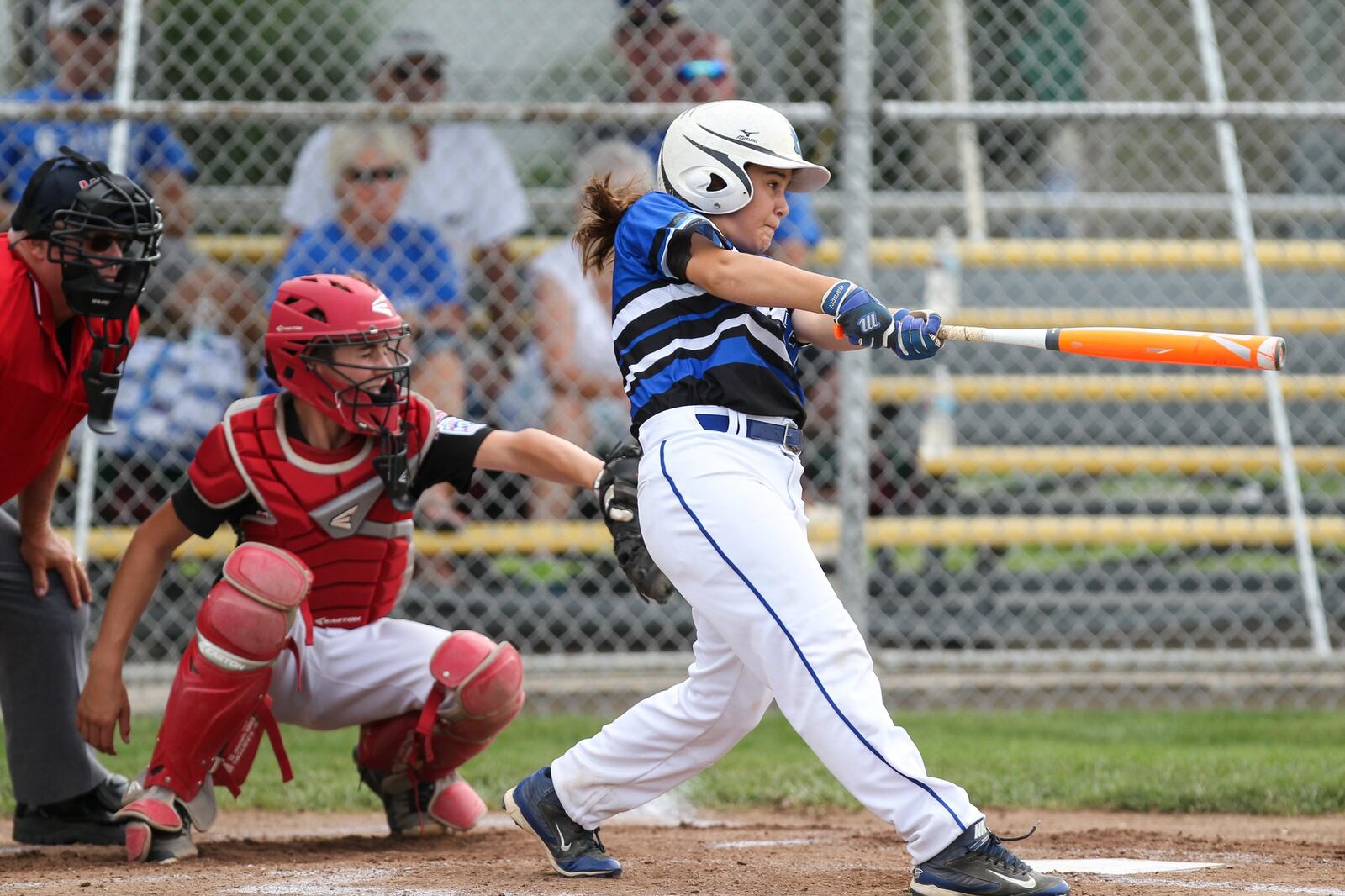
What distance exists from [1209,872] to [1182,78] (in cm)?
942

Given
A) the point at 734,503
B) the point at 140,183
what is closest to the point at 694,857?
the point at 734,503

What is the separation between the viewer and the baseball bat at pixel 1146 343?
2709 millimetres

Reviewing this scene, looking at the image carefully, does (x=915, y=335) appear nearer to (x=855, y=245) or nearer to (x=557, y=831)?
(x=557, y=831)

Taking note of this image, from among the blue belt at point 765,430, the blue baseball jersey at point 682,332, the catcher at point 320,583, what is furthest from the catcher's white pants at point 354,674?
the blue belt at point 765,430

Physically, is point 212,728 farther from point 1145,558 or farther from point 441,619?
point 1145,558

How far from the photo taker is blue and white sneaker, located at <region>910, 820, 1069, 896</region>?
2.69 metres

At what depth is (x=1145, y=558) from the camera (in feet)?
22.8

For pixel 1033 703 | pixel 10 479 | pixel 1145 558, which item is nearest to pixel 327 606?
pixel 10 479

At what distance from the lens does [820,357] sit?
239 inches

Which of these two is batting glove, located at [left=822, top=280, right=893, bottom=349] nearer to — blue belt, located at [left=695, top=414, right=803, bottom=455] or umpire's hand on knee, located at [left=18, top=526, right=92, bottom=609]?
blue belt, located at [left=695, top=414, right=803, bottom=455]

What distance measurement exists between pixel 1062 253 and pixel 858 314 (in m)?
4.41

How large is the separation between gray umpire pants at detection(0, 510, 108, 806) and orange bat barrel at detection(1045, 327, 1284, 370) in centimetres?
249

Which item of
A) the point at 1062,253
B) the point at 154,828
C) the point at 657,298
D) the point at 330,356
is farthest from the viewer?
the point at 1062,253

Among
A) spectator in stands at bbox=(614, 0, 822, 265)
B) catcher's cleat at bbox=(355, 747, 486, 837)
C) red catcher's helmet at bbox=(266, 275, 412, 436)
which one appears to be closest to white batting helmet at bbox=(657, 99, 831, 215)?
red catcher's helmet at bbox=(266, 275, 412, 436)
